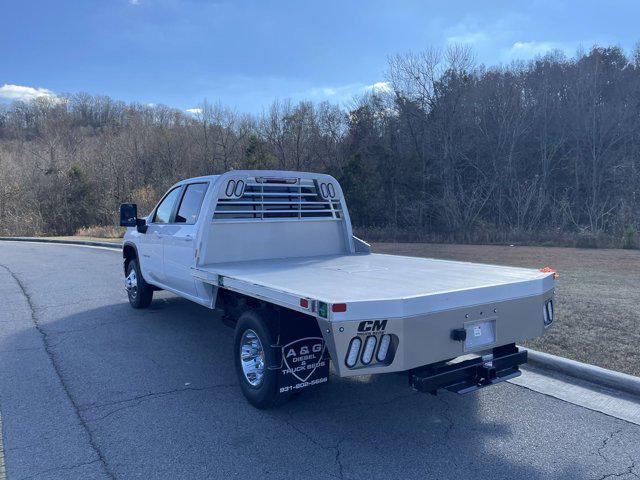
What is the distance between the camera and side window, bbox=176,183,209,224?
6.38m

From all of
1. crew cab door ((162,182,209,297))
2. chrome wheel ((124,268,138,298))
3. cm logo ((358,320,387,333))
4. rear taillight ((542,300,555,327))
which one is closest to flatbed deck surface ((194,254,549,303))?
cm logo ((358,320,387,333))

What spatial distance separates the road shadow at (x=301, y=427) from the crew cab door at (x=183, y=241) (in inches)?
36.9

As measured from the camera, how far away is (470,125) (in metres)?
32.8

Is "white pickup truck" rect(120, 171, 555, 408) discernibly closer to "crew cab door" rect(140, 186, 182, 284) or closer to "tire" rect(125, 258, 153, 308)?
"crew cab door" rect(140, 186, 182, 284)

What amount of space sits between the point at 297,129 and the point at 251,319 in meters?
35.6

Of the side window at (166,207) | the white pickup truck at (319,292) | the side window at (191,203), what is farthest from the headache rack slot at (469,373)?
the side window at (166,207)

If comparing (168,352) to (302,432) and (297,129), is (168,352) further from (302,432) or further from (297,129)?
(297,129)

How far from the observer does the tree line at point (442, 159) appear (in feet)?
83.5

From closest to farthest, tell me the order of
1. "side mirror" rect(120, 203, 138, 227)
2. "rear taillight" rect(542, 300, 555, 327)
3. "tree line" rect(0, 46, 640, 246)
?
1. "rear taillight" rect(542, 300, 555, 327)
2. "side mirror" rect(120, 203, 138, 227)
3. "tree line" rect(0, 46, 640, 246)

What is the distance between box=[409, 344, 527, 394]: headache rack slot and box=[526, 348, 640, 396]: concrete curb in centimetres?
113

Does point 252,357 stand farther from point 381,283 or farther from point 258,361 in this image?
point 381,283

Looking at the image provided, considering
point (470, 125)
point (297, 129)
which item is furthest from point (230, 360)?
point (297, 129)

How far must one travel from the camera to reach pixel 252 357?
4711 millimetres

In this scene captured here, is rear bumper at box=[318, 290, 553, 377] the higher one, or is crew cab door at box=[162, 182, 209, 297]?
crew cab door at box=[162, 182, 209, 297]
